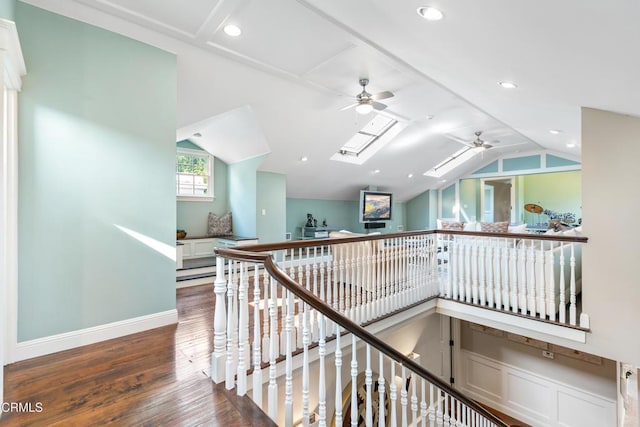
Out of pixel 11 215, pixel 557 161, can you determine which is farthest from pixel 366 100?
pixel 557 161

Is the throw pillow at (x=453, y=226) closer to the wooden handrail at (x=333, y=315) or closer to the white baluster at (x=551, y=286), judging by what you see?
the white baluster at (x=551, y=286)

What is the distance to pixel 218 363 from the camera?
7.00 feet

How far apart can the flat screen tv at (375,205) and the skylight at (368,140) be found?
1.50 m

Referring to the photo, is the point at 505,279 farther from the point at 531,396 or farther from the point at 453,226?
the point at 531,396

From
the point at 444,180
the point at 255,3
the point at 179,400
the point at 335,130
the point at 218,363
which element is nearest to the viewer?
the point at 179,400

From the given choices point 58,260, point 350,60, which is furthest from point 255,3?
point 58,260

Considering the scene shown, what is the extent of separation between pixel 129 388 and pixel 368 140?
21.6ft

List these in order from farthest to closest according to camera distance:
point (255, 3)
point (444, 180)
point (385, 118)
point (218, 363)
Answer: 1. point (444, 180)
2. point (385, 118)
3. point (255, 3)
4. point (218, 363)

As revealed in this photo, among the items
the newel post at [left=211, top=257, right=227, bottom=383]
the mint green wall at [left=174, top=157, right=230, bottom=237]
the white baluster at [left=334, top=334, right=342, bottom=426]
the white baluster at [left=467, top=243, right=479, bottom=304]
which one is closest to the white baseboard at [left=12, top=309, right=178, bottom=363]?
the newel post at [left=211, top=257, right=227, bottom=383]

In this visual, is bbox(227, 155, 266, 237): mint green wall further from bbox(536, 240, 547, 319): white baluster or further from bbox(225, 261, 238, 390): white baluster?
bbox(536, 240, 547, 319): white baluster

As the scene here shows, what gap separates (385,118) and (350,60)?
9.72ft

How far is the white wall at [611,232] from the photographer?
3137 millimetres

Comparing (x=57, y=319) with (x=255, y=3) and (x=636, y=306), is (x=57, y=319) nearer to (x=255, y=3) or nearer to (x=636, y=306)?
(x=255, y=3)

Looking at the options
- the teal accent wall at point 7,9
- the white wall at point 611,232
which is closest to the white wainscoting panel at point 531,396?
the white wall at point 611,232
